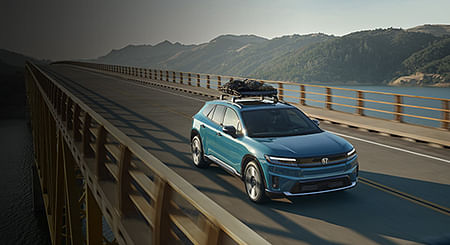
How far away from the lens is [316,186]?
695 centimetres

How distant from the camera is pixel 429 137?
43.5 ft

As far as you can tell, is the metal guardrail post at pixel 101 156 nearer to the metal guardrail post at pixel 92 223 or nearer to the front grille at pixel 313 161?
the metal guardrail post at pixel 92 223

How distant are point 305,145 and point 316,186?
0.74m

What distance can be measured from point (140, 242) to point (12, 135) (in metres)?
85.5

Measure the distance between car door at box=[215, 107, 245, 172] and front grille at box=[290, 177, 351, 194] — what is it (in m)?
1.32

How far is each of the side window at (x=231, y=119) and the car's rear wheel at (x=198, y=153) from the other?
1122mm

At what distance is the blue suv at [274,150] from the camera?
692 centimetres

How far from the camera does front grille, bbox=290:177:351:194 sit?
6.89 m

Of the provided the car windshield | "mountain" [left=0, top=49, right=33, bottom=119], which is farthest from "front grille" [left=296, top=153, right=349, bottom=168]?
"mountain" [left=0, top=49, right=33, bottom=119]

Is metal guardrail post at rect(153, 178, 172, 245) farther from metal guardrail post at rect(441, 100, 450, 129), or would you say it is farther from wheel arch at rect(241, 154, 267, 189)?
metal guardrail post at rect(441, 100, 450, 129)

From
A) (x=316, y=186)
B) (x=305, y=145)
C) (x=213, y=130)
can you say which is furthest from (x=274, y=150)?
(x=213, y=130)

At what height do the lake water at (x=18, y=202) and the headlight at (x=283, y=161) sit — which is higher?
the headlight at (x=283, y=161)

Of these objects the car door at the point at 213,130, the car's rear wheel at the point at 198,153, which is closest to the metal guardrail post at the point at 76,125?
the car's rear wheel at the point at 198,153

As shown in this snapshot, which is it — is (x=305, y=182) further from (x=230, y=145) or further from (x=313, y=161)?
(x=230, y=145)
